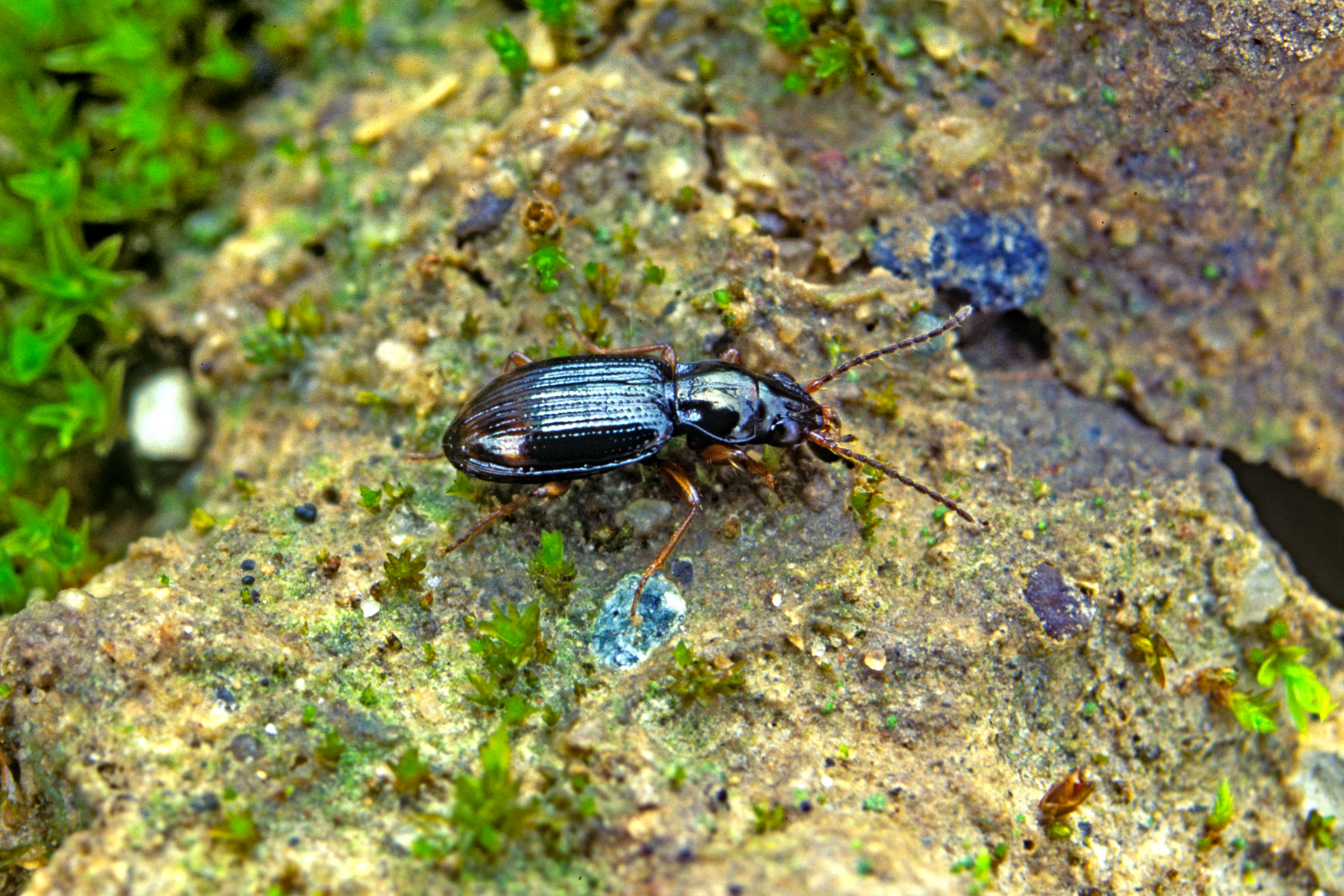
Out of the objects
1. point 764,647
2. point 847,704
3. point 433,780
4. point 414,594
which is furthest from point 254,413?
point 847,704

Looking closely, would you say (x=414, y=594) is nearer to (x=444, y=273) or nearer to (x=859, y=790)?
(x=444, y=273)

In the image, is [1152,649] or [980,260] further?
[980,260]

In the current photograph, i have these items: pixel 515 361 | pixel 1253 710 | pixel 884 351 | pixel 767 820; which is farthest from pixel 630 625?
pixel 1253 710

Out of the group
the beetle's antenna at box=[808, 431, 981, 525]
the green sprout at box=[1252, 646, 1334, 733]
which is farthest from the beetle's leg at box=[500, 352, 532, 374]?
the green sprout at box=[1252, 646, 1334, 733]

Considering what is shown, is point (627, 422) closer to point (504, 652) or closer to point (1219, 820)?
point (504, 652)

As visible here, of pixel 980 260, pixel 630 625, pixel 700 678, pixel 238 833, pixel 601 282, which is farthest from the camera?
pixel 980 260

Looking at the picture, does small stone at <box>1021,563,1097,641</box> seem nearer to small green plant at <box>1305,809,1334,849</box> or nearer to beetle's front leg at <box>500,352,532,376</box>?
small green plant at <box>1305,809,1334,849</box>

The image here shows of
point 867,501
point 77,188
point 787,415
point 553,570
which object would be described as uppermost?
point 787,415
